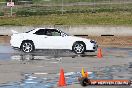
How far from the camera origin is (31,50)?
24.4 meters

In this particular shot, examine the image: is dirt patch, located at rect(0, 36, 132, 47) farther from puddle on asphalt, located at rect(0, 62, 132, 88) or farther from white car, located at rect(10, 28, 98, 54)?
puddle on asphalt, located at rect(0, 62, 132, 88)

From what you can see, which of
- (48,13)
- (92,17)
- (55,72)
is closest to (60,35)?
(55,72)

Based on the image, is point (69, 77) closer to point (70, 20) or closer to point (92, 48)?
point (92, 48)

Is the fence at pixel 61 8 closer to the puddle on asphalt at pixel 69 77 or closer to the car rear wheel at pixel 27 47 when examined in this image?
the car rear wheel at pixel 27 47

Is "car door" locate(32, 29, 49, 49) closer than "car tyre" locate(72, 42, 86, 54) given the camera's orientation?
No

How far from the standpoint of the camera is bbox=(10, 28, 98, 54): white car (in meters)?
24.1

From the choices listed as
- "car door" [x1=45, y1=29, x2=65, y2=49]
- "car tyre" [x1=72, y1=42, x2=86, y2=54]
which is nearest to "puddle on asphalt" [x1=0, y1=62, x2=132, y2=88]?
"car tyre" [x1=72, y1=42, x2=86, y2=54]

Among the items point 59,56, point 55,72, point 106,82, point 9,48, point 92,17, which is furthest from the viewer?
point 92,17

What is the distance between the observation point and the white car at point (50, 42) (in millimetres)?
24109

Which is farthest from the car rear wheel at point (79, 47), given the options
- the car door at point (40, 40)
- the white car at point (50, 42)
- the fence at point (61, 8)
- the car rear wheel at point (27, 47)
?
the fence at point (61, 8)

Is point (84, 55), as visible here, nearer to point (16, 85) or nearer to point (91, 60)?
point (91, 60)

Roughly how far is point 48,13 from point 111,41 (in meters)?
16.8

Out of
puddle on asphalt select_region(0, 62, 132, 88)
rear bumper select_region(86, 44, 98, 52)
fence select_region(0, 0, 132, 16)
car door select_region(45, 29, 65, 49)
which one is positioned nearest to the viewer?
puddle on asphalt select_region(0, 62, 132, 88)

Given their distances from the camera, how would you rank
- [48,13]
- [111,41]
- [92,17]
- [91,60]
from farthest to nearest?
1. [48,13]
2. [92,17]
3. [111,41]
4. [91,60]
